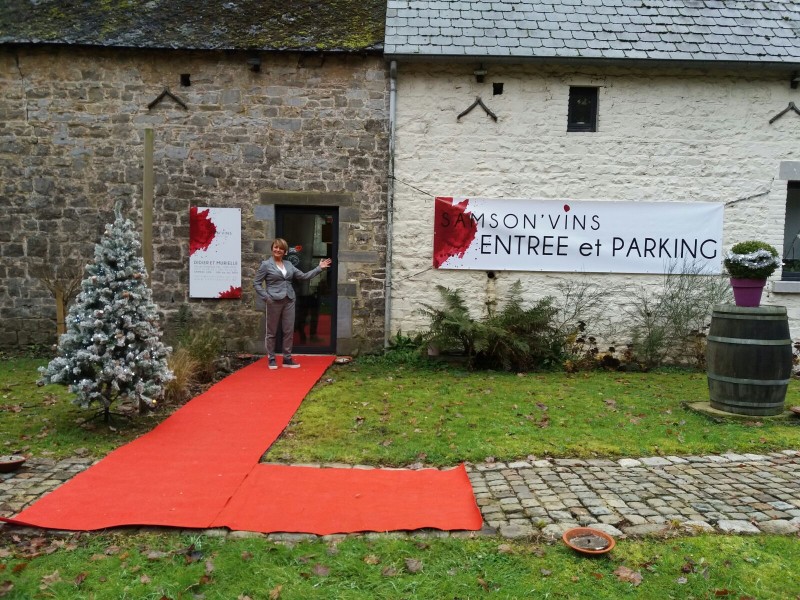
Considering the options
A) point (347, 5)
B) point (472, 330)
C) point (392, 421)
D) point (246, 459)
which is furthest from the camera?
point (347, 5)

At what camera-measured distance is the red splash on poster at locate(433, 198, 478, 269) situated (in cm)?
905

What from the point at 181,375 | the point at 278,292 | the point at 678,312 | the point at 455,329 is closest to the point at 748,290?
the point at 678,312

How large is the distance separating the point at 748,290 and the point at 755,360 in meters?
0.74

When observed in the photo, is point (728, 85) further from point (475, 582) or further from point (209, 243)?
point (475, 582)

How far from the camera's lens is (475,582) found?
9.72 feet

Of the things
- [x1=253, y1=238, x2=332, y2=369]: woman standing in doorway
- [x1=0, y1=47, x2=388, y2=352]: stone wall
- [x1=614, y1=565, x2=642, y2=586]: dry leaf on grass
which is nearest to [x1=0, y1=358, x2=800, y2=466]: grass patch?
[x1=253, y1=238, x2=332, y2=369]: woman standing in doorway

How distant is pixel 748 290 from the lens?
6078mm

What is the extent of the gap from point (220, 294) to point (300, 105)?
3.18 meters

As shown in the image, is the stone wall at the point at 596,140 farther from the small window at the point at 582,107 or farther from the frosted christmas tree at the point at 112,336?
the frosted christmas tree at the point at 112,336

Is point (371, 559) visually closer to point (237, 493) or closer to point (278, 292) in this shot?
point (237, 493)

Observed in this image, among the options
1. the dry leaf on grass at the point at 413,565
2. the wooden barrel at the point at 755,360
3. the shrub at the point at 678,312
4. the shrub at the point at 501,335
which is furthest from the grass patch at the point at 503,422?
the dry leaf on grass at the point at 413,565

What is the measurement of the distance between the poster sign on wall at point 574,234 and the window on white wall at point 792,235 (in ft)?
4.89

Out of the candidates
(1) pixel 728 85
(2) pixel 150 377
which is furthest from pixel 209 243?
(1) pixel 728 85

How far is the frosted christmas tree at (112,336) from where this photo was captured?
16.6ft
